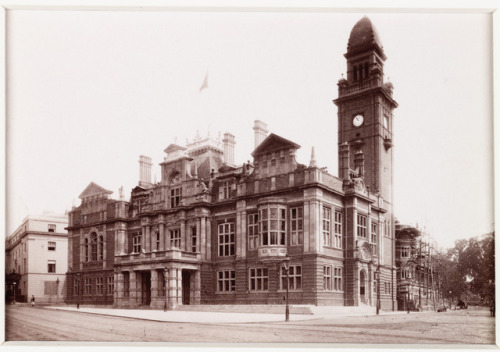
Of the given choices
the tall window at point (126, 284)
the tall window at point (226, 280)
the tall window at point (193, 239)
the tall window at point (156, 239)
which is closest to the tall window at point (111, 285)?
the tall window at point (126, 284)

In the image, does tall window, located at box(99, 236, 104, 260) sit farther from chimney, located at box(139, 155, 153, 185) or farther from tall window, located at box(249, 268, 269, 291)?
tall window, located at box(249, 268, 269, 291)

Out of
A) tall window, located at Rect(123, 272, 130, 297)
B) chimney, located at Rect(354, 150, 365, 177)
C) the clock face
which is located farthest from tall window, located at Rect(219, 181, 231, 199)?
tall window, located at Rect(123, 272, 130, 297)

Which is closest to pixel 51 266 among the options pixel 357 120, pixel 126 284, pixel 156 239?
pixel 126 284

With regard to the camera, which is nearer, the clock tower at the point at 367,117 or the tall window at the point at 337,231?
the tall window at the point at 337,231

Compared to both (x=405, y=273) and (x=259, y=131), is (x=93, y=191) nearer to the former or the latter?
(x=259, y=131)

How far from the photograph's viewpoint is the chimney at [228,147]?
2194 inches

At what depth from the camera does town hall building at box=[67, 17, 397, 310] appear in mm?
43594

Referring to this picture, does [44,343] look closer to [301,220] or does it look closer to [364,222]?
[301,220]

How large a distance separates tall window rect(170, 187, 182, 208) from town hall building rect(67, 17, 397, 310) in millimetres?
95

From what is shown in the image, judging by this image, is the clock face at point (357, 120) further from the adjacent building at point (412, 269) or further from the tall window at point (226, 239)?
the tall window at point (226, 239)

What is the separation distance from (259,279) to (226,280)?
4.29 metres

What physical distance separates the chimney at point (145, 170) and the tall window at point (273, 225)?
65.3 ft

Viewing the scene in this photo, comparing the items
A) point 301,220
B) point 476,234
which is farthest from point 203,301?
point 476,234

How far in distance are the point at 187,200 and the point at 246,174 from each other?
25.1 ft
